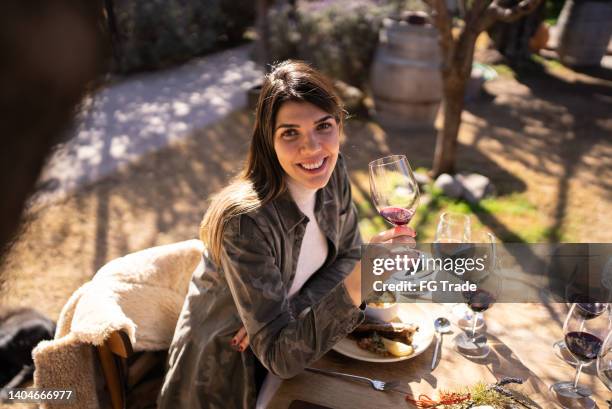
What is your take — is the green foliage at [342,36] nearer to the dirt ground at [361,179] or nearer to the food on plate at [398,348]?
the dirt ground at [361,179]

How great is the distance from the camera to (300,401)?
1531mm

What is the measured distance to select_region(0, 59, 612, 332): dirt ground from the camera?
4.31 m

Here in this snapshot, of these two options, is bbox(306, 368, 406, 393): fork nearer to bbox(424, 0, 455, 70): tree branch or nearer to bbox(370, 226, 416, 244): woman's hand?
bbox(370, 226, 416, 244): woman's hand

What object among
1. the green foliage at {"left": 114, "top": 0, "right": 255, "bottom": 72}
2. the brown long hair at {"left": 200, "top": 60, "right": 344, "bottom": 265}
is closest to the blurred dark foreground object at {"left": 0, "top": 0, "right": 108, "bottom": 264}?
the brown long hair at {"left": 200, "top": 60, "right": 344, "bottom": 265}

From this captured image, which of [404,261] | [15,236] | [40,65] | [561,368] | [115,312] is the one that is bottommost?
[561,368]

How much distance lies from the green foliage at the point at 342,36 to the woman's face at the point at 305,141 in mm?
5222

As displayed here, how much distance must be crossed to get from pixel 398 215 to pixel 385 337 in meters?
0.42

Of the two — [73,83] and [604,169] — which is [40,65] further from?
[604,169]

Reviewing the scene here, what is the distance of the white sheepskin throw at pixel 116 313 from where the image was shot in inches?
65.3

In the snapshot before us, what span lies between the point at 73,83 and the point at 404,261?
1570mm

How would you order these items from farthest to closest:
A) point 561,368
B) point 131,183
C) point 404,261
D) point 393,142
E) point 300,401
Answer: point 393,142 → point 131,183 → point 404,261 → point 561,368 → point 300,401

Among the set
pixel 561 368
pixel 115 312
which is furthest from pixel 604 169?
pixel 115 312

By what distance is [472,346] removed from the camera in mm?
1731

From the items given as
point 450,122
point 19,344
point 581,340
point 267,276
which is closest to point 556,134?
point 450,122
